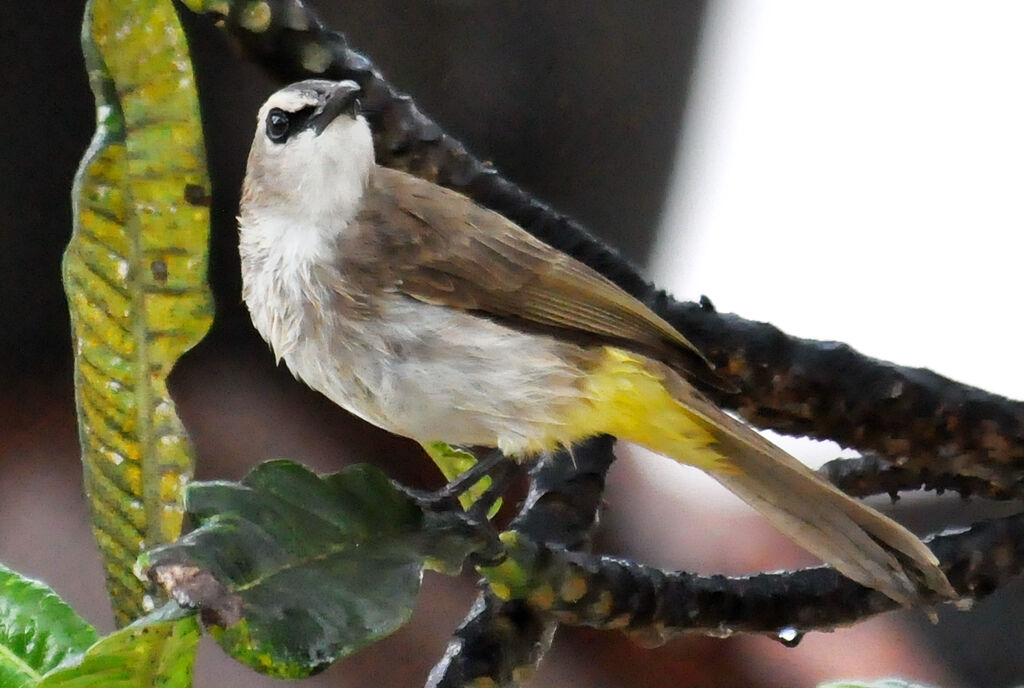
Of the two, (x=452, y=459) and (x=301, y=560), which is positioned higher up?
(x=301, y=560)

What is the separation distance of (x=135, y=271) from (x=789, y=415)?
0.57 m

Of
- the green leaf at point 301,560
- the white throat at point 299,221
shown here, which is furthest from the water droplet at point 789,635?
the white throat at point 299,221

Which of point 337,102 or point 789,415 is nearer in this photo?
point 337,102

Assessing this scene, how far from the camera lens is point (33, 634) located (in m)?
0.80

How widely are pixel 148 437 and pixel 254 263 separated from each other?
0.18 metres

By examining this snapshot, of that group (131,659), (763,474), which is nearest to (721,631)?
(763,474)

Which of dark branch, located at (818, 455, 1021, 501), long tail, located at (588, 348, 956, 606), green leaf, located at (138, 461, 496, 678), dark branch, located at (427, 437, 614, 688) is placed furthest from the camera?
dark branch, located at (818, 455, 1021, 501)

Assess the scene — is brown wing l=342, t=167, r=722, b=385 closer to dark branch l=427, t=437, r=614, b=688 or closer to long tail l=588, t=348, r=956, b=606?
long tail l=588, t=348, r=956, b=606

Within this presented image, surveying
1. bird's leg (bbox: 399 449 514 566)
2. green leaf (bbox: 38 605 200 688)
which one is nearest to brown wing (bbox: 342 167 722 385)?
bird's leg (bbox: 399 449 514 566)

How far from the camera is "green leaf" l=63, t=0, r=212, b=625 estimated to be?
746mm

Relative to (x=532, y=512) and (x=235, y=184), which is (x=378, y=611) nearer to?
(x=532, y=512)

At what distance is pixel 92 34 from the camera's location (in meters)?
0.74

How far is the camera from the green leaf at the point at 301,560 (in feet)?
1.62

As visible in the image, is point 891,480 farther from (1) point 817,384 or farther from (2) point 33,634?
(2) point 33,634
